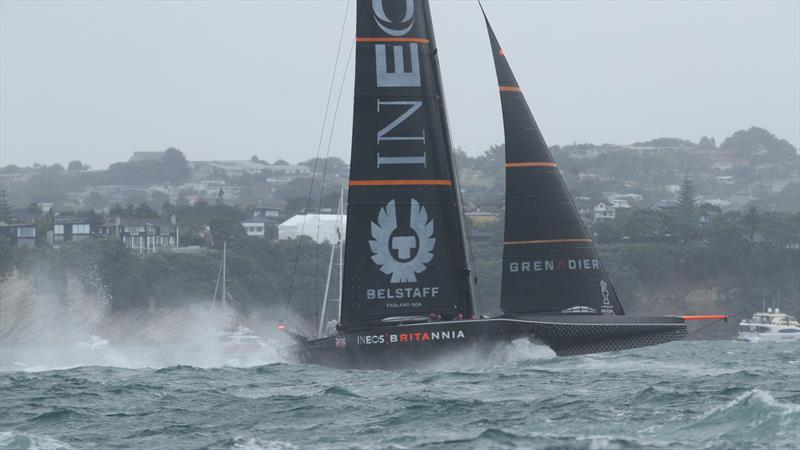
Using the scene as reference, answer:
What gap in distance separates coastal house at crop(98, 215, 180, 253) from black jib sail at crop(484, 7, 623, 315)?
70.0 m

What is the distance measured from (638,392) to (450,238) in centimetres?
563

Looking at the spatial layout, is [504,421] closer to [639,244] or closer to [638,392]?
[638,392]

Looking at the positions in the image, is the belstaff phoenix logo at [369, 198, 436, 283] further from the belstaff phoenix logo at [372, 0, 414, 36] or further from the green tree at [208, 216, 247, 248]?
the green tree at [208, 216, 247, 248]

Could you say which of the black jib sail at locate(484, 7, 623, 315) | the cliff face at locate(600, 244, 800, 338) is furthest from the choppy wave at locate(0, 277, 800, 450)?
the cliff face at locate(600, 244, 800, 338)

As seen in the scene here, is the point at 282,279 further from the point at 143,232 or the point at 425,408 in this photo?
the point at 425,408

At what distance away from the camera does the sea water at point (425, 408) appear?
41.4ft

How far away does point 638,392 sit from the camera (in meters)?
16.0

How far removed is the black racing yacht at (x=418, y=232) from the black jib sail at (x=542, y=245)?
2cm

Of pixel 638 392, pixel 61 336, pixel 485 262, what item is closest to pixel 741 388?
pixel 638 392

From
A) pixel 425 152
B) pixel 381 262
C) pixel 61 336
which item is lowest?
pixel 61 336

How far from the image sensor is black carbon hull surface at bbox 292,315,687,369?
1969cm

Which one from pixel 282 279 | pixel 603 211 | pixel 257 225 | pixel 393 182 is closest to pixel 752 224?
pixel 603 211

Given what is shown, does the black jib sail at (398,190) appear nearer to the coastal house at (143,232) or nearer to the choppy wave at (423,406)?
the choppy wave at (423,406)

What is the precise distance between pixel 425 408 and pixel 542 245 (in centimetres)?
672
